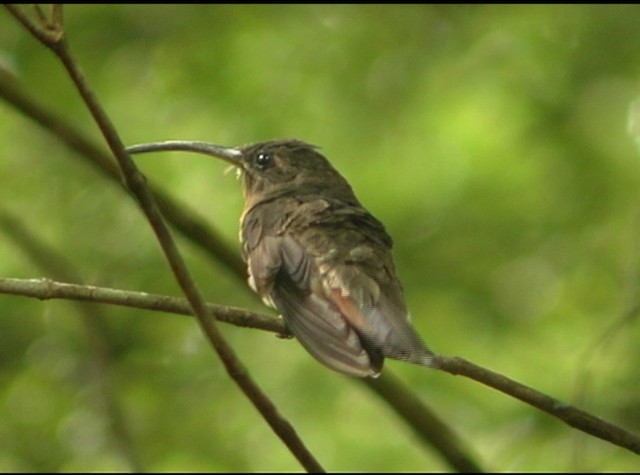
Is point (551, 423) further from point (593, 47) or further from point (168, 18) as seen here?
point (168, 18)

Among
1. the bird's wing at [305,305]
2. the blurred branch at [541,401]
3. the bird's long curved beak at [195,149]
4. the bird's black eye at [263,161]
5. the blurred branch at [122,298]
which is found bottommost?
the blurred branch at [541,401]

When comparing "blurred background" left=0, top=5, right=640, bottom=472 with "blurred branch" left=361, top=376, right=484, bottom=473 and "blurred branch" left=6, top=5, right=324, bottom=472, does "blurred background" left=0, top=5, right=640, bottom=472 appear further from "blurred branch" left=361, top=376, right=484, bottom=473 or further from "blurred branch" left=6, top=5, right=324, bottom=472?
"blurred branch" left=6, top=5, right=324, bottom=472

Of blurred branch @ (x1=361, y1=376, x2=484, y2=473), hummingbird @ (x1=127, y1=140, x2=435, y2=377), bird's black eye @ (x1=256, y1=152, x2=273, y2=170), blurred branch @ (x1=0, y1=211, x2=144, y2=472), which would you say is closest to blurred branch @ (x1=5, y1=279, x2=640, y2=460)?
hummingbird @ (x1=127, y1=140, x2=435, y2=377)

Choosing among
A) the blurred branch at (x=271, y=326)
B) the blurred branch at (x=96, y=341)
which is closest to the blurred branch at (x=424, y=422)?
the blurred branch at (x=96, y=341)

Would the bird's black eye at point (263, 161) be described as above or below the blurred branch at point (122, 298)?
above

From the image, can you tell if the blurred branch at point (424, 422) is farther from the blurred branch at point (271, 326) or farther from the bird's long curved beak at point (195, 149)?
the blurred branch at point (271, 326)

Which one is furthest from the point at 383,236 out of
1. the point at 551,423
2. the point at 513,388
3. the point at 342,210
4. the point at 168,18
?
the point at 168,18
